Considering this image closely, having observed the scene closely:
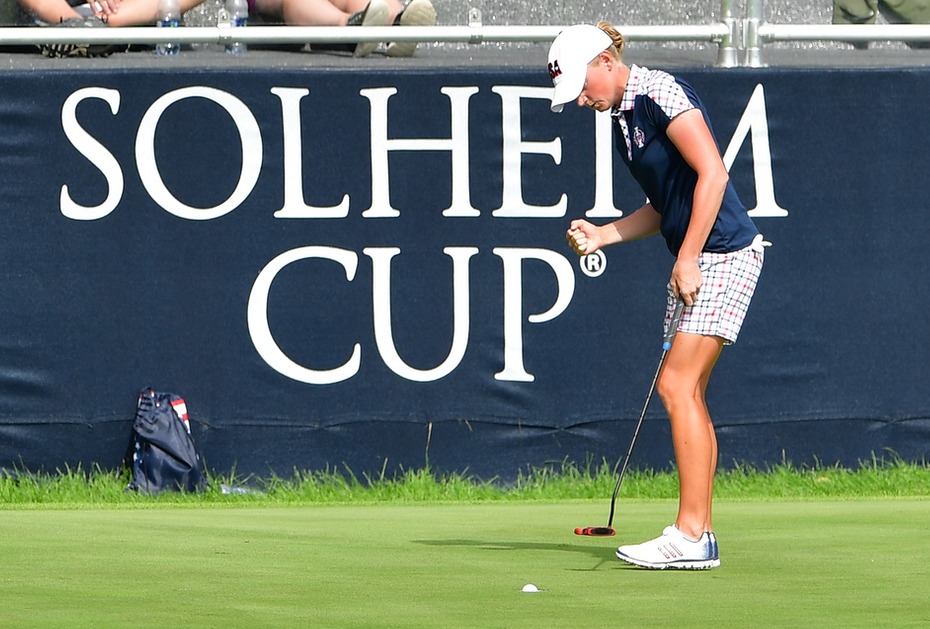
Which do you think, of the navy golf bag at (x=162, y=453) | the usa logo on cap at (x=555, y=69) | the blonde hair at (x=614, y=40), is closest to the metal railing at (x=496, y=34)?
the navy golf bag at (x=162, y=453)

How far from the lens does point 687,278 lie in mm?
4617

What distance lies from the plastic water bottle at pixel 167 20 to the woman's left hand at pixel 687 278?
4.50 m

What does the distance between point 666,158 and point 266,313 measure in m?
3.56

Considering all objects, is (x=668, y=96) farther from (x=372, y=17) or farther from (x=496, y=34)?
(x=372, y=17)

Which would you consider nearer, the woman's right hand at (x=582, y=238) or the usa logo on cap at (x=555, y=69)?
the usa logo on cap at (x=555, y=69)

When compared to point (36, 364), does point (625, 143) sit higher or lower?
higher

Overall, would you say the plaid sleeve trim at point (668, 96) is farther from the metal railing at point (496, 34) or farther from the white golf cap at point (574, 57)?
the metal railing at point (496, 34)

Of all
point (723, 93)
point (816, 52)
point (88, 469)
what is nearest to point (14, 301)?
point (88, 469)

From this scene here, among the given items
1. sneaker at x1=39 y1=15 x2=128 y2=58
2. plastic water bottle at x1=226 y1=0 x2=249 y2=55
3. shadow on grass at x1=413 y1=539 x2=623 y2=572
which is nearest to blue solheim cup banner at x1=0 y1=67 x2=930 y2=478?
sneaker at x1=39 y1=15 x2=128 y2=58

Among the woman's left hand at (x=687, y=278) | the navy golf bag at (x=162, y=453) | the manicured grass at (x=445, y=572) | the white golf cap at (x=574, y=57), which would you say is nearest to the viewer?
the manicured grass at (x=445, y=572)

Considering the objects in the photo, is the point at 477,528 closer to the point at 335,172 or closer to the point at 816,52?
the point at 335,172

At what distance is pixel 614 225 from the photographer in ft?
16.9

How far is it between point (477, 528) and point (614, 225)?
144 cm

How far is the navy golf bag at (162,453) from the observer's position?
766 centimetres
